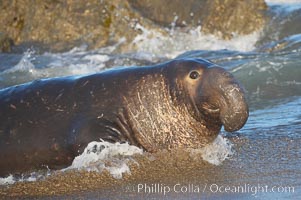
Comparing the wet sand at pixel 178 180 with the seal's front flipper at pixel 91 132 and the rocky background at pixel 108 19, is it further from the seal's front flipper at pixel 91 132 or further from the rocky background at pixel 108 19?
the rocky background at pixel 108 19

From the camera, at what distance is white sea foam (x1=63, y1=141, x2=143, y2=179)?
5.48m

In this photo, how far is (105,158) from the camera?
18.4 ft

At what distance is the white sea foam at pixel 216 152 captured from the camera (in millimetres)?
5684

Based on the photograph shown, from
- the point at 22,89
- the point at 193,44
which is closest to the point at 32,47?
the point at 193,44

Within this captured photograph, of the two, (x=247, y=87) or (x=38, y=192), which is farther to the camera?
(x=247, y=87)

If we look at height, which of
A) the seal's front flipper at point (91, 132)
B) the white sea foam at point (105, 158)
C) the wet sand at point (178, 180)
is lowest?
the wet sand at point (178, 180)

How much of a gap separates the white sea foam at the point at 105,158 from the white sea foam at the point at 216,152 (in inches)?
20.6

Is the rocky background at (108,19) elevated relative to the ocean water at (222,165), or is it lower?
elevated

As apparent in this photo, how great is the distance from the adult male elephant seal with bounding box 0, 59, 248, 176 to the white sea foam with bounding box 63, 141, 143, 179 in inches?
2.7

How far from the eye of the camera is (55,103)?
6.02 meters

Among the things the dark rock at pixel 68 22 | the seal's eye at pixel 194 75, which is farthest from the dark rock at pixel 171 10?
the seal's eye at pixel 194 75

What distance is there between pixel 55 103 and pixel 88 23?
826cm

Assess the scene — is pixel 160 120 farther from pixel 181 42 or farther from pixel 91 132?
pixel 181 42

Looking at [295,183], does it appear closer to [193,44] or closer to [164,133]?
[164,133]
